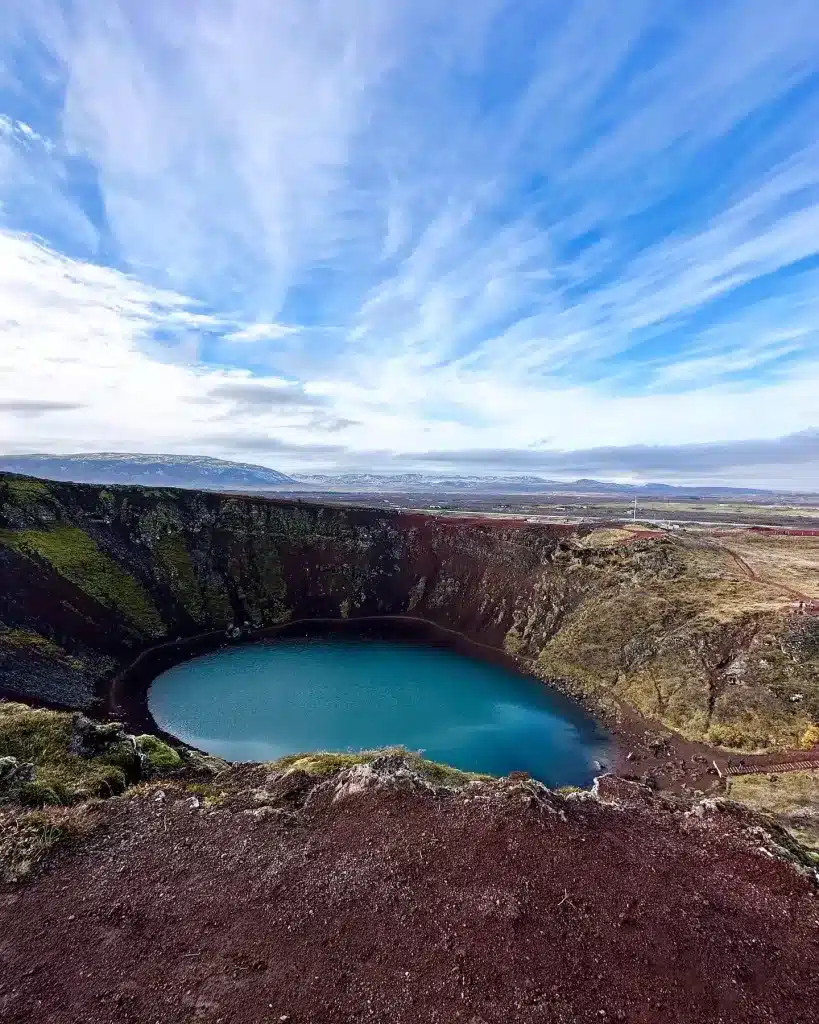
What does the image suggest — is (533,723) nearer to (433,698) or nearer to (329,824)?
(433,698)

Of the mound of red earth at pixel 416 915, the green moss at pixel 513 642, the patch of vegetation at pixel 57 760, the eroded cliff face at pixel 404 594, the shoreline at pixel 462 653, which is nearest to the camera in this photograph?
the mound of red earth at pixel 416 915

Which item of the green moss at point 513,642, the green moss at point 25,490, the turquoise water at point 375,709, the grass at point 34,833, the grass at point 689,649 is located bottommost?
the turquoise water at point 375,709

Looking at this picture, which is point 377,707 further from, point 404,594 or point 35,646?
point 35,646

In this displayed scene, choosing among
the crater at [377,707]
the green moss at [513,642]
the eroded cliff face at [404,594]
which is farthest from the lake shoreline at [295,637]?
the eroded cliff face at [404,594]

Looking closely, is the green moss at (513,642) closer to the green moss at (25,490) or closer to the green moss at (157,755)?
the green moss at (157,755)

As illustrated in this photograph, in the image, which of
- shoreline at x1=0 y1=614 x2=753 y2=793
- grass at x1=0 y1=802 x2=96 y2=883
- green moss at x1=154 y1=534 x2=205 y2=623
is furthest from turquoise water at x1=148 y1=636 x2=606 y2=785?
grass at x1=0 y1=802 x2=96 y2=883

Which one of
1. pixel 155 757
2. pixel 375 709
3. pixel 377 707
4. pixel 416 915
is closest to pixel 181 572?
pixel 377 707
